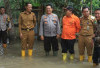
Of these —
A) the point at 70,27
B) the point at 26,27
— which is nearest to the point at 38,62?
the point at 26,27

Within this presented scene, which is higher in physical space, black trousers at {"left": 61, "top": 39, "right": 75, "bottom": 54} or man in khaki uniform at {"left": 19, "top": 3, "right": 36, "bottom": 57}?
man in khaki uniform at {"left": 19, "top": 3, "right": 36, "bottom": 57}

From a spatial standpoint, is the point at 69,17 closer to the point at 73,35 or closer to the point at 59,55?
the point at 73,35

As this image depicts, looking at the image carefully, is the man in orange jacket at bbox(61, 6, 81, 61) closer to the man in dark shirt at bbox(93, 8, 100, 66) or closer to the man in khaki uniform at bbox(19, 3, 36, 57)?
the man in dark shirt at bbox(93, 8, 100, 66)

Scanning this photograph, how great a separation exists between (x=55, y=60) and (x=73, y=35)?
1.00 meters

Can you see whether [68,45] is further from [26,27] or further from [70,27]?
[26,27]

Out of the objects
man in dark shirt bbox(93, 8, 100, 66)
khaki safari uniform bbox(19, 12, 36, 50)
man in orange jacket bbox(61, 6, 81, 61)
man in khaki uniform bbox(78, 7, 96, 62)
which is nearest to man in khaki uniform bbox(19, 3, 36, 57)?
khaki safari uniform bbox(19, 12, 36, 50)

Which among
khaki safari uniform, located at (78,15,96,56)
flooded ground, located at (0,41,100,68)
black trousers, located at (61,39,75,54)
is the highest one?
khaki safari uniform, located at (78,15,96,56)

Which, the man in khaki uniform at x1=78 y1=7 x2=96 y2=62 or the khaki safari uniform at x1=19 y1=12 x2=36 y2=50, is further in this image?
the khaki safari uniform at x1=19 y1=12 x2=36 y2=50

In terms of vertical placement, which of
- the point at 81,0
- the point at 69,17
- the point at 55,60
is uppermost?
the point at 81,0

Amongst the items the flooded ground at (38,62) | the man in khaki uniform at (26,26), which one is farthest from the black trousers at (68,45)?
→ the man in khaki uniform at (26,26)

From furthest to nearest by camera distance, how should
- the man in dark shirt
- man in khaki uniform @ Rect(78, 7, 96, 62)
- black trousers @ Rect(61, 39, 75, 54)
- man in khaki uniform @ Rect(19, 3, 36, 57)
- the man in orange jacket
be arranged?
man in khaki uniform @ Rect(19, 3, 36, 57), black trousers @ Rect(61, 39, 75, 54), the man in orange jacket, man in khaki uniform @ Rect(78, 7, 96, 62), the man in dark shirt

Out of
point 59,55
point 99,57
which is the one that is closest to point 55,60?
point 59,55

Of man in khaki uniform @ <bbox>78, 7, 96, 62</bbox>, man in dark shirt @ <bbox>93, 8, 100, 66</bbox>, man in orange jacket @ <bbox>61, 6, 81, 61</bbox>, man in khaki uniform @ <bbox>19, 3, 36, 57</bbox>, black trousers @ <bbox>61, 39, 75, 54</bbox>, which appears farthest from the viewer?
man in khaki uniform @ <bbox>19, 3, 36, 57</bbox>

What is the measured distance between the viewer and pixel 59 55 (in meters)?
6.94
